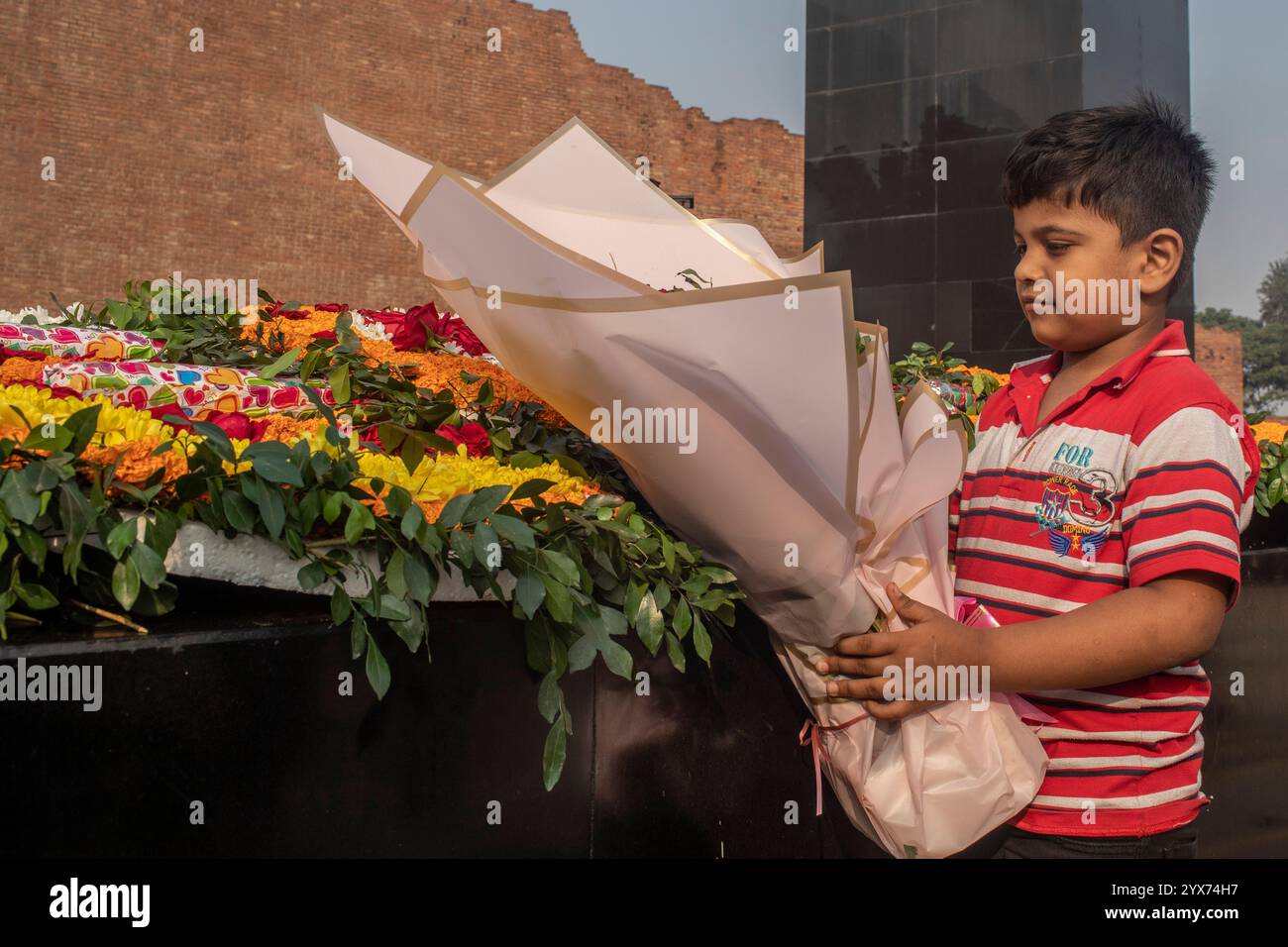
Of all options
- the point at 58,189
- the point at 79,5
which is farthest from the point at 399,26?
the point at 58,189

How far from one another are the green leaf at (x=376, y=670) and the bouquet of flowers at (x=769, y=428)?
0.34m

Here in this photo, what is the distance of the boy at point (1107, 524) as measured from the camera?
3.91 ft

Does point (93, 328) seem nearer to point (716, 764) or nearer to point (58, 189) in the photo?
point (716, 764)

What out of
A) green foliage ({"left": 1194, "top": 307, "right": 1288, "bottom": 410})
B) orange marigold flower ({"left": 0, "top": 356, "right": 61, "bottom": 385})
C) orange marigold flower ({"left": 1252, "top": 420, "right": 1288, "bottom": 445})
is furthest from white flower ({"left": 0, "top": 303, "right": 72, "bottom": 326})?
green foliage ({"left": 1194, "top": 307, "right": 1288, "bottom": 410})

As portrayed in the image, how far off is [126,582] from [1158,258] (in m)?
1.17

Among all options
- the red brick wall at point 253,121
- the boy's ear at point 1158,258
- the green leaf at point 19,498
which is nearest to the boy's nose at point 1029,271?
the boy's ear at point 1158,258

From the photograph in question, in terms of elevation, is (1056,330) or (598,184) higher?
(598,184)

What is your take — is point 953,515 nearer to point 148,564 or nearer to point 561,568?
point 561,568

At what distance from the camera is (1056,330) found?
4.52ft

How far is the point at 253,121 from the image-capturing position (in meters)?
12.0

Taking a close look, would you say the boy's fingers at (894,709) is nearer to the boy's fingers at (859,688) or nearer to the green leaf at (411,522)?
the boy's fingers at (859,688)

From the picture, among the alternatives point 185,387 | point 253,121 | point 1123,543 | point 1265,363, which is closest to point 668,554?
point 1123,543

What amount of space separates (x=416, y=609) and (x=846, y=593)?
0.47 meters

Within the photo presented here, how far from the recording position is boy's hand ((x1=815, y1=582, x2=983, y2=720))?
122cm
